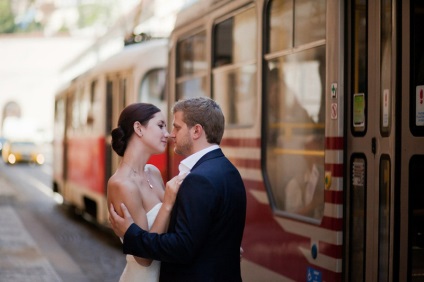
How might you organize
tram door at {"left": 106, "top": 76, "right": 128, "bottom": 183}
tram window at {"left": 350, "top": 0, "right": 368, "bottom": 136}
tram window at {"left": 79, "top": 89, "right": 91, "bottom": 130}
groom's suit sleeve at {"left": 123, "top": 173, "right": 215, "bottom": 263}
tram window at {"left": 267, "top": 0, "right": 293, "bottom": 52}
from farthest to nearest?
tram window at {"left": 79, "top": 89, "right": 91, "bottom": 130} < tram door at {"left": 106, "top": 76, "right": 128, "bottom": 183} < tram window at {"left": 267, "top": 0, "right": 293, "bottom": 52} < tram window at {"left": 350, "top": 0, "right": 368, "bottom": 136} < groom's suit sleeve at {"left": 123, "top": 173, "right": 215, "bottom": 263}

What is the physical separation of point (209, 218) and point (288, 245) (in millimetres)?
2327

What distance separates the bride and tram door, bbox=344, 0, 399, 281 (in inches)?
48.4

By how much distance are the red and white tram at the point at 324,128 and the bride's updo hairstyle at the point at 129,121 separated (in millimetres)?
1344

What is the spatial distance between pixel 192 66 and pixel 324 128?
2.97m

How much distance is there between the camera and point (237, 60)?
6918 millimetres

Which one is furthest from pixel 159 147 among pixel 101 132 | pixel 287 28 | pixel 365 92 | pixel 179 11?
pixel 101 132

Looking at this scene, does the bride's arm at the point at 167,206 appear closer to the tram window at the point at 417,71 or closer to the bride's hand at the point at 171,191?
the bride's hand at the point at 171,191

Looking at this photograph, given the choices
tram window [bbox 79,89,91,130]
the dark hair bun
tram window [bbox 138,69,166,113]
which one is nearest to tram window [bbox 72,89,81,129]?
tram window [bbox 79,89,91,130]

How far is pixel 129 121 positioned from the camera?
13.1 ft

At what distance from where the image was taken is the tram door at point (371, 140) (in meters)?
4.66

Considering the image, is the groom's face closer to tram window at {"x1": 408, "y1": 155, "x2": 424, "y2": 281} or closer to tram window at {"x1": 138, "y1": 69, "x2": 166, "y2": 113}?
tram window at {"x1": 408, "y1": 155, "x2": 424, "y2": 281}

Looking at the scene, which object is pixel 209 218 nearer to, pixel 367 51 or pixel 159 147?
pixel 159 147

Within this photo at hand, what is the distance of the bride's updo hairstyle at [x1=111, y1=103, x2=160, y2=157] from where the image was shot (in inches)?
157

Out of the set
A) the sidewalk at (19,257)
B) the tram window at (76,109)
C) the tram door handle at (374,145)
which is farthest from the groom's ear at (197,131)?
the tram window at (76,109)
